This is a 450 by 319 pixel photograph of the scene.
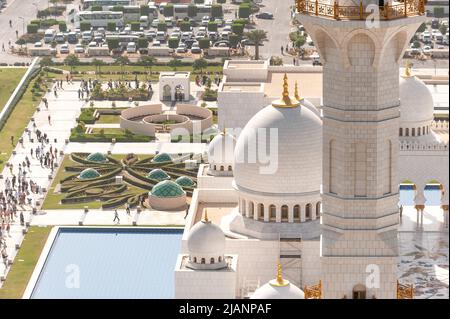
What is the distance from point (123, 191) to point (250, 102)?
11268 millimetres

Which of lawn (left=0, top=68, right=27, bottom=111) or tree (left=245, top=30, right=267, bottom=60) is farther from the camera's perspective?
tree (left=245, top=30, right=267, bottom=60)

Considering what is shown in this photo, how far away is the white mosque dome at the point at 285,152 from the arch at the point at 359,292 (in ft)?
77.0

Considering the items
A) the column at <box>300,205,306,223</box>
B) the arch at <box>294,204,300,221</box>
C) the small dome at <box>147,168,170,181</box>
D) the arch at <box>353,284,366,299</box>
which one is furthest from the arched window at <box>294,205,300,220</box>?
the small dome at <box>147,168,170,181</box>

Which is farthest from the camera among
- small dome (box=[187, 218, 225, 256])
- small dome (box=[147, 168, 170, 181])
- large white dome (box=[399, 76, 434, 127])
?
small dome (box=[147, 168, 170, 181])

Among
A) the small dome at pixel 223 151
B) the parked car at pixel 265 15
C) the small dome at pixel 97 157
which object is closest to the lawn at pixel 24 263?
the small dome at pixel 223 151

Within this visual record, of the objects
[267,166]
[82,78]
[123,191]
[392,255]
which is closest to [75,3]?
[82,78]

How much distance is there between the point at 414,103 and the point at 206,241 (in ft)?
74.9

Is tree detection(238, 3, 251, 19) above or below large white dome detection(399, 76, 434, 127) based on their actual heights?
below

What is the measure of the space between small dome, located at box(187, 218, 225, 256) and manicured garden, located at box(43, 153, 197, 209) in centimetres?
3087

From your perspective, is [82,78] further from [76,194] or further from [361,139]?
[361,139]

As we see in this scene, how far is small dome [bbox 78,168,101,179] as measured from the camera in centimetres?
10925

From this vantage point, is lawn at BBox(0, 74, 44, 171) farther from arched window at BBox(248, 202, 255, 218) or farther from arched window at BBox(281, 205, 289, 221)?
arched window at BBox(281, 205, 289, 221)

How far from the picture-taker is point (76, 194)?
105 m

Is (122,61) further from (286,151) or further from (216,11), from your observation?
(286,151)
